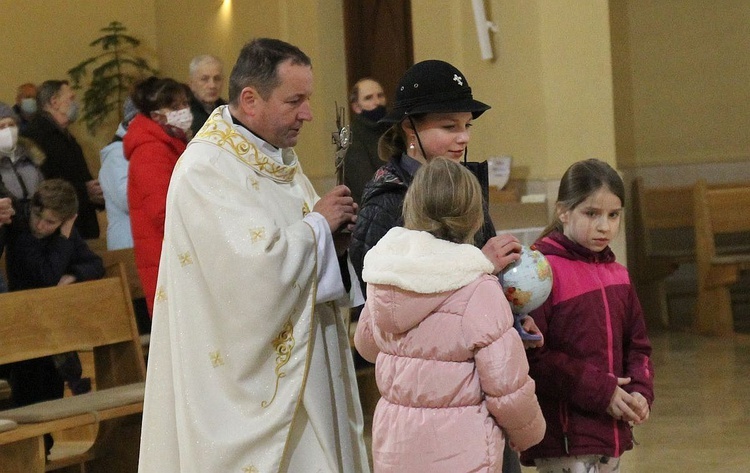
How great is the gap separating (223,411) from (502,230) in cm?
507

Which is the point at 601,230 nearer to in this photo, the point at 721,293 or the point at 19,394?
the point at 19,394

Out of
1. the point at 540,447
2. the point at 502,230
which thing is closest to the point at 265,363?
the point at 540,447

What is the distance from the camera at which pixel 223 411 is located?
3307 mm

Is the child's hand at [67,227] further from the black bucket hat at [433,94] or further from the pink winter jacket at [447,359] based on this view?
the pink winter jacket at [447,359]

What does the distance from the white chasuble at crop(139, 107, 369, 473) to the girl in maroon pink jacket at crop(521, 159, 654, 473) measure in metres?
0.65

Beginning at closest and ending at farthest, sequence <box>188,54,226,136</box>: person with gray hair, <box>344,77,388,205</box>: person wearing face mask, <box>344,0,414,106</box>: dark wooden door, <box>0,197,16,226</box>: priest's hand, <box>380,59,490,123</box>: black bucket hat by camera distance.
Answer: <box>380,59,490,123</box>: black bucket hat
<box>0,197,16,226</box>: priest's hand
<box>188,54,226,136</box>: person with gray hair
<box>344,77,388,205</box>: person wearing face mask
<box>344,0,414,106</box>: dark wooden door

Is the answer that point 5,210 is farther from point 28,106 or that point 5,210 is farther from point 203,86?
point 28,106

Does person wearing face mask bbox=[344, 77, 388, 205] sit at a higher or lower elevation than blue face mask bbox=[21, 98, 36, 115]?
lower

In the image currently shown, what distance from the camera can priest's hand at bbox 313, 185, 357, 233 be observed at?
3.34m

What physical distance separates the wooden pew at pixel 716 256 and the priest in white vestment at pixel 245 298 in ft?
21.5

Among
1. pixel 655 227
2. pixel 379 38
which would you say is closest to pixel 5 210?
pixel 379 38

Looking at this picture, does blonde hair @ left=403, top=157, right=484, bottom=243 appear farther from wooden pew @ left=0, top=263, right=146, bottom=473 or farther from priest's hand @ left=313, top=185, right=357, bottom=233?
wooden pew @ left=0, top=263, right=146, bottom=473

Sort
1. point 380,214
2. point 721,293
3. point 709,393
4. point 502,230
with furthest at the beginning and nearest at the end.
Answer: point 721,293 < point 502,230 < point 709,393 < point 380,214

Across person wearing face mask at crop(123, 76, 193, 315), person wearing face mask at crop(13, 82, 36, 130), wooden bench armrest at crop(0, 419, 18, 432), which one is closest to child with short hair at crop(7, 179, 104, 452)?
person wearing face mask at crop(123, 76, 193, 315)
